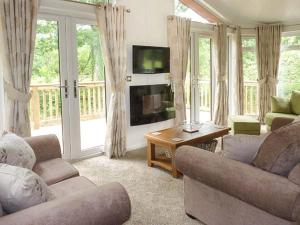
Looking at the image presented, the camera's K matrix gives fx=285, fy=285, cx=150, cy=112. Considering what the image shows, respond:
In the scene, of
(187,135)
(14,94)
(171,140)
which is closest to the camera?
(14,94)

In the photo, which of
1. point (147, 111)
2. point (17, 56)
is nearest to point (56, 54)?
point (17, 56)

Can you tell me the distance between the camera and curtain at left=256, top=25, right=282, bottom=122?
6.21 metres

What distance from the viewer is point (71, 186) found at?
2045 millimetres

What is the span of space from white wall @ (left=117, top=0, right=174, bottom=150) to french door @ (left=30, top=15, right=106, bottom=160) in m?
0.58

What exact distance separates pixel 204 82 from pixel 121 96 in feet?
8.50

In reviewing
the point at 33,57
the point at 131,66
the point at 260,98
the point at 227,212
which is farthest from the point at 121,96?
the point at 260,98

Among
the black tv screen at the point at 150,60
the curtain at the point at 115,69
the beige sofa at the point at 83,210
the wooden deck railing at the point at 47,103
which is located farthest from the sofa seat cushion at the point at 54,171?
the black tv screen at the point at 150,60

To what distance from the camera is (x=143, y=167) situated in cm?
374

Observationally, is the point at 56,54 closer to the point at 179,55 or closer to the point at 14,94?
the point at 14,94

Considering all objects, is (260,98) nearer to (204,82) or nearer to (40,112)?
(204,82)

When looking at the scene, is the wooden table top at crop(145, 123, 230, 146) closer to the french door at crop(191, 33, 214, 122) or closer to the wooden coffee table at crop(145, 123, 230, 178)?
the wooden coffee table at crop(145, 123, 230, 178)

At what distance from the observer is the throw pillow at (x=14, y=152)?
192 cm

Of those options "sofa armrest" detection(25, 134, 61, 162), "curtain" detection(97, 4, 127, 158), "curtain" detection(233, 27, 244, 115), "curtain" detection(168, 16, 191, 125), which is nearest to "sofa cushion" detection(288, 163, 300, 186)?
"sofa armrest" detection(25, 134, 61, 162)

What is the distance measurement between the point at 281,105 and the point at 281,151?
407 centimetres
